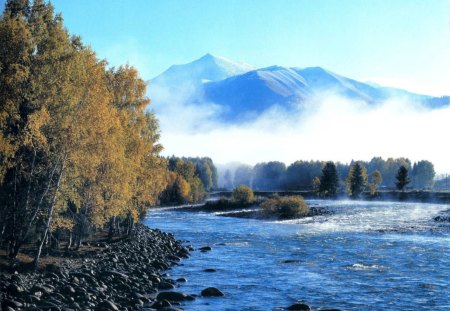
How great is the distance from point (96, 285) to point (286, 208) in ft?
259

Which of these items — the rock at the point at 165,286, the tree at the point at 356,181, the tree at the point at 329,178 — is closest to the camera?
the rock at the point at 165,286

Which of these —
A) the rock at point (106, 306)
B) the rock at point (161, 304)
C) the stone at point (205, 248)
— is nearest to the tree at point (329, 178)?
the stone at point (205, 248)

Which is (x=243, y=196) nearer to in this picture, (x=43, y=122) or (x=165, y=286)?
(x=165, y=286)

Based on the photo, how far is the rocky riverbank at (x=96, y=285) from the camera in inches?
842

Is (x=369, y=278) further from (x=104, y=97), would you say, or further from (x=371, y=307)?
(x=104, y=97)

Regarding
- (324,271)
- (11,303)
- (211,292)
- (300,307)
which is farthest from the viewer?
(324,271)

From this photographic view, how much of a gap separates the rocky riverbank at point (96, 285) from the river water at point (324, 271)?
182cm

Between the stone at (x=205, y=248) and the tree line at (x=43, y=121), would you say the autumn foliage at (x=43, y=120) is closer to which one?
the tree line at (x=43, y=121)

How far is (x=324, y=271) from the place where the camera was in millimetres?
36219

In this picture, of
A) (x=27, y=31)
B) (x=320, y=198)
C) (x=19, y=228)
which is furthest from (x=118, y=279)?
(x=320, y=198)

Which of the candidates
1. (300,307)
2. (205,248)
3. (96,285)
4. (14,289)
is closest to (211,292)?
(300,307)

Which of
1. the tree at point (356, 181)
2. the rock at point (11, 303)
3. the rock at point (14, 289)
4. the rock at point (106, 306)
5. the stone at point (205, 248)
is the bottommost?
the stone at point (205, 248)

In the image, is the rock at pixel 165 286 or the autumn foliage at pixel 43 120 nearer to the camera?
the autumn foliage at pixel 43 120

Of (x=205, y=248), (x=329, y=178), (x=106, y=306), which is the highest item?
(x=329, y=178)
